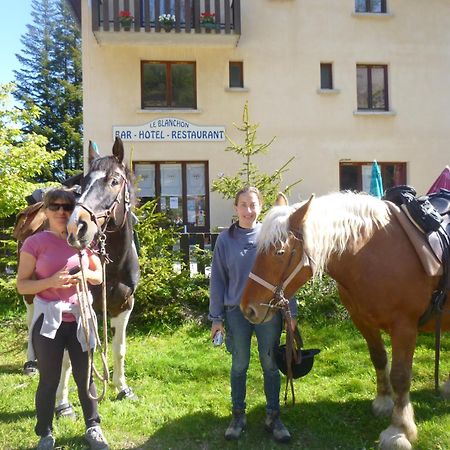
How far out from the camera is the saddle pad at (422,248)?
Answer: 3.07 meters

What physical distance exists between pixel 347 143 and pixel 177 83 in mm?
5078

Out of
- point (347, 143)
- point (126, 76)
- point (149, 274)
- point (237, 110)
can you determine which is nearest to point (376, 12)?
point (347, 143)

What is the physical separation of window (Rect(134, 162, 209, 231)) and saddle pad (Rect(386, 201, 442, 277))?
936 centimetres

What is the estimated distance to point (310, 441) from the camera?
3387 mm

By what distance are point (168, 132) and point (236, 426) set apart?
9.75m

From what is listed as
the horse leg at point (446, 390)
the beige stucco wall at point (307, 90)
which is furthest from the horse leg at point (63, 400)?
the beige stucco wall at point (307, 90)

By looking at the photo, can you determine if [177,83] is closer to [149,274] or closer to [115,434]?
[149,274]

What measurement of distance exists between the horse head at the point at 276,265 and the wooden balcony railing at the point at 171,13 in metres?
10.1

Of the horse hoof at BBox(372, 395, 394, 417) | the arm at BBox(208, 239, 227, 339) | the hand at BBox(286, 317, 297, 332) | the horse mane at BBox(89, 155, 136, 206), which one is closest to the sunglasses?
the horse mane at BBox(89, 155, 136, 206)

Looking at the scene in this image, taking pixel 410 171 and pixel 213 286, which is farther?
pixel 410 171

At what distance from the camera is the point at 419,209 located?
3.24 metres

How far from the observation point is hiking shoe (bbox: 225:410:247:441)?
11.1 ft

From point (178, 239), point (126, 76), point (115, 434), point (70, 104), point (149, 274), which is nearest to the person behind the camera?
point (115, 434)

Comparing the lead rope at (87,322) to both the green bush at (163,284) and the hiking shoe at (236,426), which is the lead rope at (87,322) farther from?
the green bush at (163,284)
